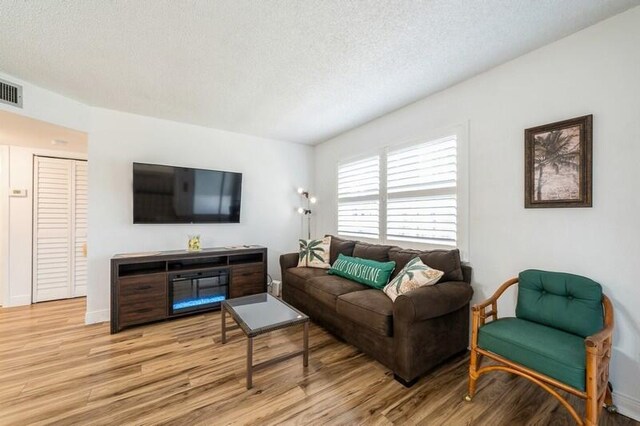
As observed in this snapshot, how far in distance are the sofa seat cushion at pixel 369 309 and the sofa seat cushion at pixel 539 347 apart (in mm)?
626

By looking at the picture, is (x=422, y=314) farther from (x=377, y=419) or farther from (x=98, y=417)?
(x=98, y=417)

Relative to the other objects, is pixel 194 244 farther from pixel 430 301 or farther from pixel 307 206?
Answer: pixel 430 301

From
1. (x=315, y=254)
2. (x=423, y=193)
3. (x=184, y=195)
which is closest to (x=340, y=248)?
(x=315, y=254)

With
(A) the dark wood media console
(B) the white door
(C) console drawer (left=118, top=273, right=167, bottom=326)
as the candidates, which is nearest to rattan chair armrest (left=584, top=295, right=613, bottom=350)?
(A) the dark wood media console

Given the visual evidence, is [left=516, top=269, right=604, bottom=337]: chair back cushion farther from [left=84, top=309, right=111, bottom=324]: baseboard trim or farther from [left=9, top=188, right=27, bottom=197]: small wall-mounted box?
[left=9, top=188, right=27, bottom=197]: small wall-mounted box

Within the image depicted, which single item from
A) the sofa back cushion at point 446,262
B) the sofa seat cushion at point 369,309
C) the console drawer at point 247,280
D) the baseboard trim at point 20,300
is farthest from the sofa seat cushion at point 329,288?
the baseboard trim at point 20,300

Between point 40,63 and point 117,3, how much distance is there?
4.20ft

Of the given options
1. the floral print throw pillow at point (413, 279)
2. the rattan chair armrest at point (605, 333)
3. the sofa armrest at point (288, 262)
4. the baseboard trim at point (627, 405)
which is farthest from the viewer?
the sofa armrest at point (288, 262)

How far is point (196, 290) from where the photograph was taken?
3.26 metres

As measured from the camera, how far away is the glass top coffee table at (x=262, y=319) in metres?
1.88

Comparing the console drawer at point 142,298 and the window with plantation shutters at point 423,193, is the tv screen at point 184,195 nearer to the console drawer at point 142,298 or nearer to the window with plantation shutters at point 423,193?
→ the console drawer at point 142,298

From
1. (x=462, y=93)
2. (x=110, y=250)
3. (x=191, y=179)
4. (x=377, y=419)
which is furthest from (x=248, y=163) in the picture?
(x=377, y=419)

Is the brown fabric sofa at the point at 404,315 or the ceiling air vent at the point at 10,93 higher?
the ceiling air vent at the point at 10,93

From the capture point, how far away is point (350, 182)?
3902 millimetres
